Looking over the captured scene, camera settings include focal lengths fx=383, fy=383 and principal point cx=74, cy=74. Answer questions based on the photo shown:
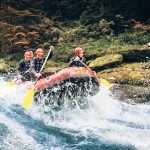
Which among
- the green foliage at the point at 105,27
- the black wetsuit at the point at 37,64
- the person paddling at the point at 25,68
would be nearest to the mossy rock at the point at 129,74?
the black wetsuit at the point at 37,64

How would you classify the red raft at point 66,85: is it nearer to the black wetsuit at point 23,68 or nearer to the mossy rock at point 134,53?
the black wetsuit at point 23,68

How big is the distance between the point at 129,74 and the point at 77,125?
5045 mm

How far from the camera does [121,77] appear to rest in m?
13.9

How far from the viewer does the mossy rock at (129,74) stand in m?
13.4

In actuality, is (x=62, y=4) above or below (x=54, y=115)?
above

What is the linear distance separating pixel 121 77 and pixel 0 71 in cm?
600

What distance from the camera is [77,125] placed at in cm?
952

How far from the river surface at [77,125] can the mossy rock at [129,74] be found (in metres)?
1.53

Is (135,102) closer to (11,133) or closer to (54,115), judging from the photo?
(54,115)

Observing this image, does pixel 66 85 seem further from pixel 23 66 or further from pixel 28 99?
pixel 23 66

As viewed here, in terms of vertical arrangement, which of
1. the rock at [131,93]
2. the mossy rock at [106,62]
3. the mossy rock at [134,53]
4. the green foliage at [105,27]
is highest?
the green foliage at [105,27]

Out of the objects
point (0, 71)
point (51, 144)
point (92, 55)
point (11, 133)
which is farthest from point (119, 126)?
point (0, 71)

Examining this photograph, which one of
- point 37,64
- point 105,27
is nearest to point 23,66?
point 37,64

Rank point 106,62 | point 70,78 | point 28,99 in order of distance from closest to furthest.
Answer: point 28,99 < point 70,78 < point 106,62
